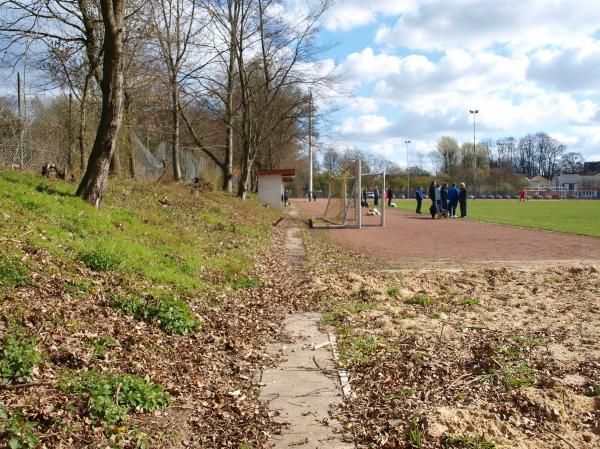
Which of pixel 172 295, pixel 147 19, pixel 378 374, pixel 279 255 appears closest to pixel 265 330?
pixel 172 295

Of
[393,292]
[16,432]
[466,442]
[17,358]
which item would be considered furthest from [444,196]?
[16,432]

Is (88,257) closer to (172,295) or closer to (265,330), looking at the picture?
(172,295)

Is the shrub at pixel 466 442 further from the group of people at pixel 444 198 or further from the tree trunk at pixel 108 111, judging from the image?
the group of people at pixel 444 198

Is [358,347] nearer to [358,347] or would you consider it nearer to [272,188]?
[358,347]

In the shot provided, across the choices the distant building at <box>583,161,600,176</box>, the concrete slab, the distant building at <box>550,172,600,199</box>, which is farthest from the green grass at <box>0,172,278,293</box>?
the distant building at <box>583,161,600,176</box>

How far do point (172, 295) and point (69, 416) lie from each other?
3.71 metres

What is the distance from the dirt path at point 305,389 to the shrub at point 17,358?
1941 mm

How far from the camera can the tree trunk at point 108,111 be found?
12.1 meters

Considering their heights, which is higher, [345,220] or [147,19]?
[147,19]

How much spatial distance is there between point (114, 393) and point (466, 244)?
15095mm

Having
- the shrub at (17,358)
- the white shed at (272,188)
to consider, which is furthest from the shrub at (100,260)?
the white shed at (272,188)

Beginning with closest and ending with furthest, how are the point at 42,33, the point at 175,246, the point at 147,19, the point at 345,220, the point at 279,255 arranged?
the point at 175,246, the point at 42,33, the point at 279,255, the point at 147,19, the point at 345,220

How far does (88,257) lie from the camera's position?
26.3 feet

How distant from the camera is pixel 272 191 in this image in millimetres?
37312
